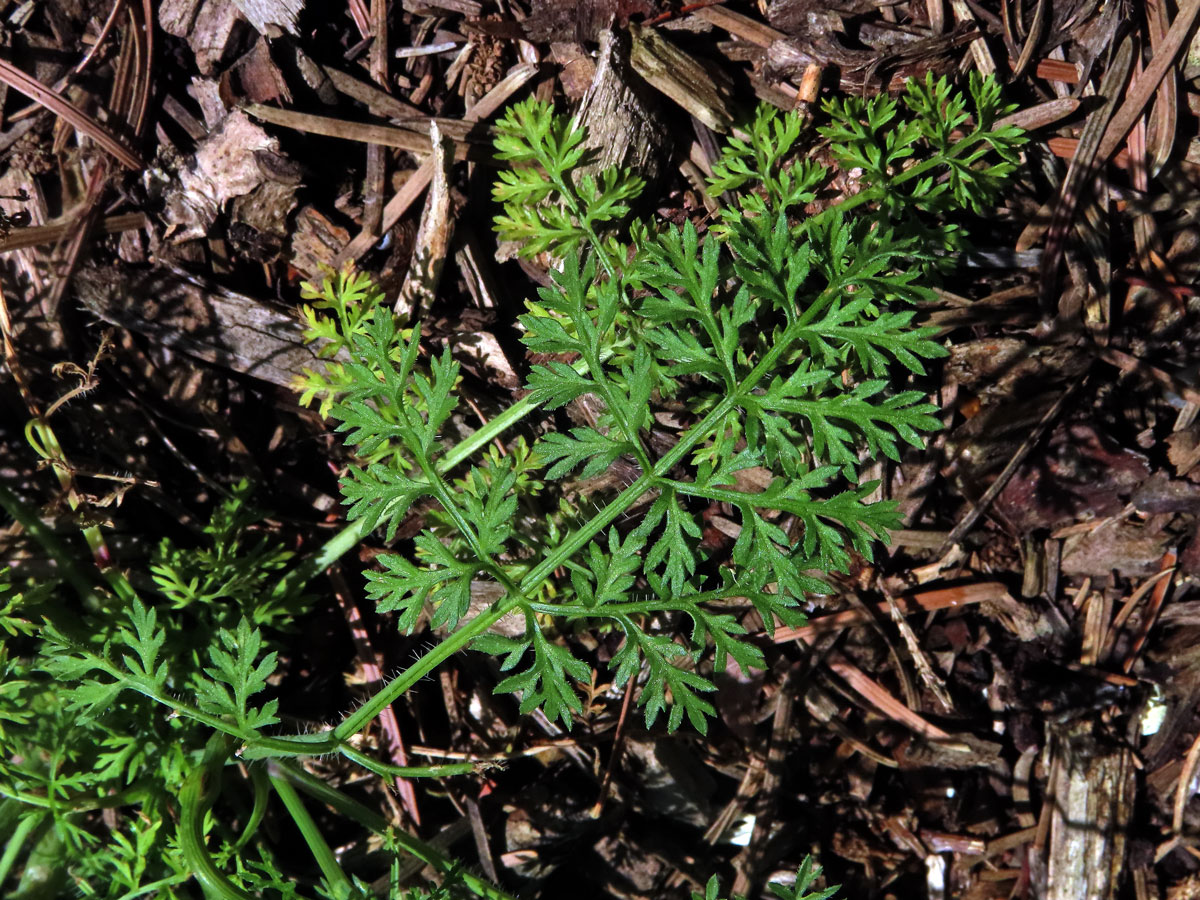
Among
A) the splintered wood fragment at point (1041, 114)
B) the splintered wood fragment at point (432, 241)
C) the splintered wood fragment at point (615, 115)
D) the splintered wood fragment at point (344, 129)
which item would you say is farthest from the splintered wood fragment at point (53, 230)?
the splintered wood fragment at point (1041, 114)

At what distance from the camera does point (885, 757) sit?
3686 millimetres

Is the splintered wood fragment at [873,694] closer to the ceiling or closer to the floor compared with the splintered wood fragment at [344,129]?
closer to the floor

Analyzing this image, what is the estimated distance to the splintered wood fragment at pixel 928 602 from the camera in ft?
11.6

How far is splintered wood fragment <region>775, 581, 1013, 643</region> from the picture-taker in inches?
139

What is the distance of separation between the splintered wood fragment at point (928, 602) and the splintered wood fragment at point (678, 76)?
189cm

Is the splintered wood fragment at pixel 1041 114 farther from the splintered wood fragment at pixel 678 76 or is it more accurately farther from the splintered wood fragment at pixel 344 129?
the splintered wood fragment at pixel 344 129

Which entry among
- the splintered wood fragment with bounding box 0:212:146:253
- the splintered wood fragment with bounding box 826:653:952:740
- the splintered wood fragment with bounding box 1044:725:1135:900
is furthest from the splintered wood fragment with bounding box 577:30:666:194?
the splintered wood fragment with bounding box 1044:725:1135:900

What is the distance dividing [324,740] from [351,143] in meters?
2.15

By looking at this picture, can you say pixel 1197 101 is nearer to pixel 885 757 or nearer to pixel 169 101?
pixel 885 757

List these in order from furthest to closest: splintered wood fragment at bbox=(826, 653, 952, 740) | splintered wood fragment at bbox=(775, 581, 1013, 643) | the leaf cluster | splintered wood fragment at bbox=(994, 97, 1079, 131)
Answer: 1. splintered wood fragment at bbox=(826, 653, 952, 740)
2. splintered wood fragment at bbox=(775, 581, 1013, 643)
3. splintered wood fragment at bbox=(994, 97, 1079, 131)
4. the leaf cluster

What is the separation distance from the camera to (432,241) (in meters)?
3.32

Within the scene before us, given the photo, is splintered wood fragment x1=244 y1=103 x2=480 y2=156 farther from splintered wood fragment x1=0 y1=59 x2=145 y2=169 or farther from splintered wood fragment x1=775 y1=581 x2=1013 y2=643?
splintered wood fragment x1=775 y1=581 x2=1013 y2=643

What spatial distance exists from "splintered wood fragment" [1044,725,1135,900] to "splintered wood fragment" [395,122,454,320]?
3053 millimetres

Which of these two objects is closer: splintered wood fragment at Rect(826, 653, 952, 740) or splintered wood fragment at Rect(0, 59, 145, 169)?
splintered wood fragment at Rect(0, 59, 145, 169)
